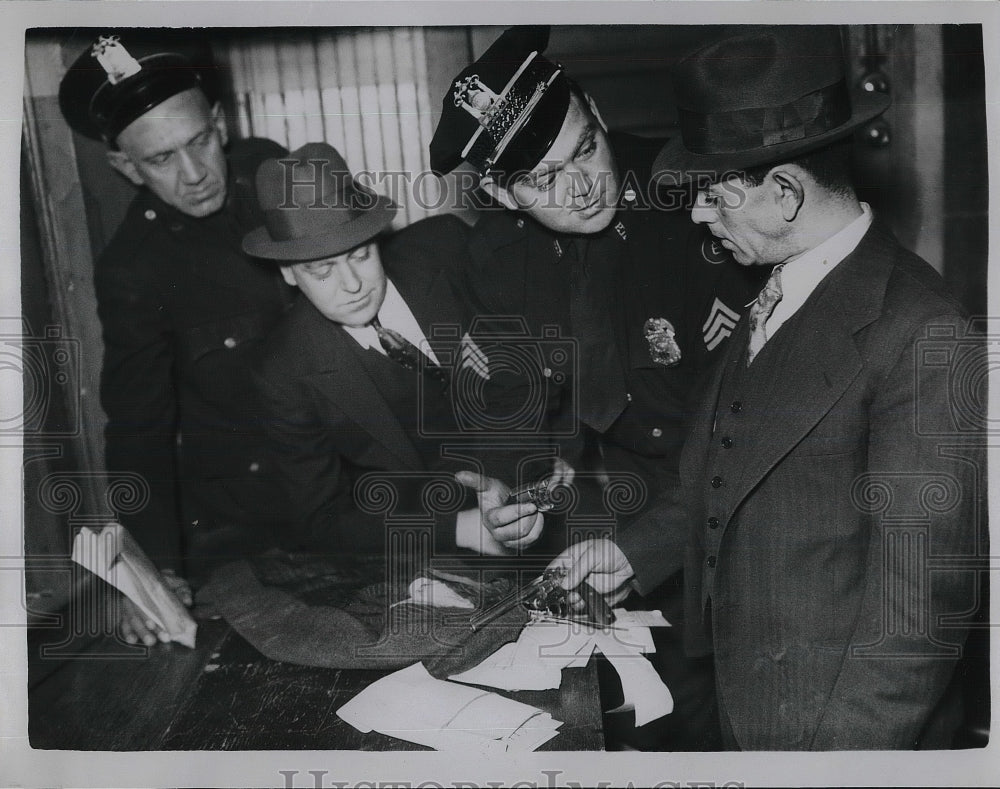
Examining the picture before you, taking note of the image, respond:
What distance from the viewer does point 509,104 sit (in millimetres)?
2217

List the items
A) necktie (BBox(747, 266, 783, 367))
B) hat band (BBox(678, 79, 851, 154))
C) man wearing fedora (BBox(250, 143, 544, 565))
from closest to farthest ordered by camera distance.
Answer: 1. hat band (BBox(678, 79, 851, 154))
2. necktie (BBox(747, 266, 783, 367))
3. man wearing fedora (BBox(250, 143, 544, 565))

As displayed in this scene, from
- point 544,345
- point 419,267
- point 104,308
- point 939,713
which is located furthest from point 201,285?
point 939,713

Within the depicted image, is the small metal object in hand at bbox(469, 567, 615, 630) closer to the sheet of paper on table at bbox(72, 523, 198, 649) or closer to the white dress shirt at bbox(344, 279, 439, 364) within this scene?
the white dress shirt at bbox(344, 279, 439, 364)

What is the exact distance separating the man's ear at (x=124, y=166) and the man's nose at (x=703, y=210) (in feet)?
4.71

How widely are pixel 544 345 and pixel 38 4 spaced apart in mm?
1604

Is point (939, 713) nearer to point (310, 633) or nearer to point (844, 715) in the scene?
point (844, 715)

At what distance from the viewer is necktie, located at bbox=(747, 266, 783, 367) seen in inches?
86.7

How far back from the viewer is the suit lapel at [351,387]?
233 centimetres

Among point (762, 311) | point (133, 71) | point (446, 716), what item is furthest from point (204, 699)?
point (762, 311)

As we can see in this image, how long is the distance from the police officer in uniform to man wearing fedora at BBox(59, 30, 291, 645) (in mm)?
564

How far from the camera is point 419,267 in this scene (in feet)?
7.57
